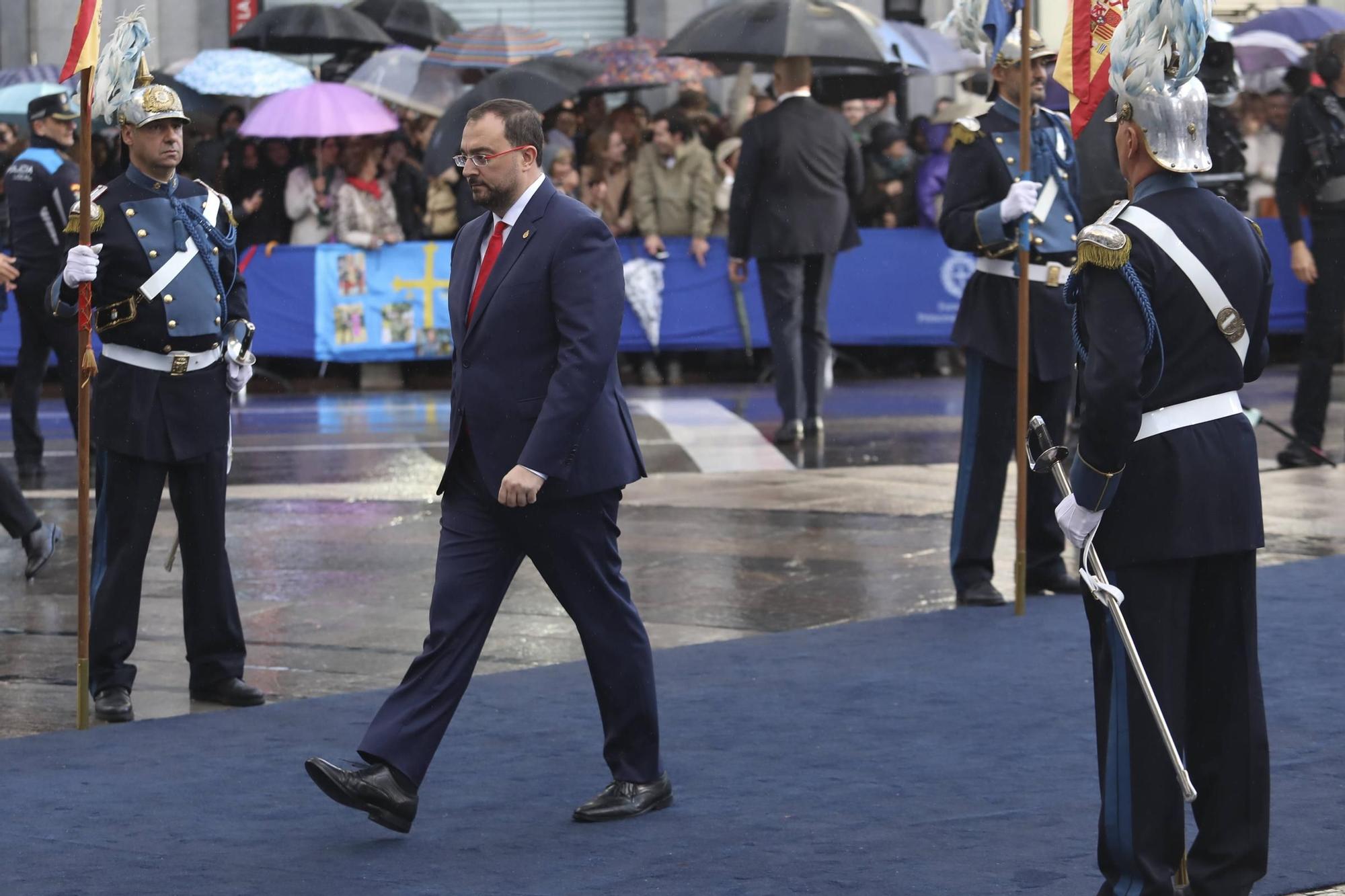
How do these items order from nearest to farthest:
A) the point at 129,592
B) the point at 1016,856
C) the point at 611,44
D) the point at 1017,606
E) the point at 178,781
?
the point at 1016,856 < the point at 178,781 < the point at 129,592 < the point at 1017,606 < the point at 611,44

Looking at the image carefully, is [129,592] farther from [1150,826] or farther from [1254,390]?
[1254,390]

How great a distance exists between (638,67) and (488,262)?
13.4 metres

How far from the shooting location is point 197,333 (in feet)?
23.7

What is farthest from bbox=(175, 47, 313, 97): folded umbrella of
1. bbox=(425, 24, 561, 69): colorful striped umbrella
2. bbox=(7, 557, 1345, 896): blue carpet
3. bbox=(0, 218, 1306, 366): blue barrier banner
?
bbox=(7, 557, 1345, 896): blue carpet

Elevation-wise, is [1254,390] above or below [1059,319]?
below

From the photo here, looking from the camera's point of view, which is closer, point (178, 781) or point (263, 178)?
point (178, 781)

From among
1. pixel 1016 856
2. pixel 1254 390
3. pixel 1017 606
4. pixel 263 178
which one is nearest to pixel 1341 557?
pixel 1017 606

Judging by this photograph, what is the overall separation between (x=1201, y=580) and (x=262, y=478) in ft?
26.6

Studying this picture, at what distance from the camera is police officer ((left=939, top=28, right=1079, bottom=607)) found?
8.47 meters

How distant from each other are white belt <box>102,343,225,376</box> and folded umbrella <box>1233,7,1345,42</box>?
15246mm

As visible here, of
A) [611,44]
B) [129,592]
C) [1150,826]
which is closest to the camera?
[1150,826]

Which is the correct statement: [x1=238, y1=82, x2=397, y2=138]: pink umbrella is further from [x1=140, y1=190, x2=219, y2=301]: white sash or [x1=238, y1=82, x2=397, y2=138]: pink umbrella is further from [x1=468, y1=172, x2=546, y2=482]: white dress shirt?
[x1=468, y1=172, x2=546, y2=482]: white dress shirt

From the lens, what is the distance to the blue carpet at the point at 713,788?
17.3ft

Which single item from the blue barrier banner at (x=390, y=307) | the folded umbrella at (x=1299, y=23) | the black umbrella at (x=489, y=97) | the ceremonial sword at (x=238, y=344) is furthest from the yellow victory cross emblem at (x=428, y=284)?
the ceremonial sword at (x=238, y=344)
